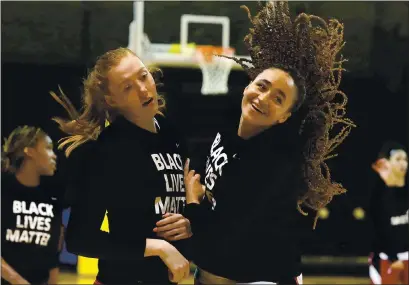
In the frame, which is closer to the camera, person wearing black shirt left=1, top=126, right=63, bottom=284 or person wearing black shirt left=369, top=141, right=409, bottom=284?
person wearing black shirt left=1, top=126, right=63, bottom=284

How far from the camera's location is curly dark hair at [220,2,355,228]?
2033 mm

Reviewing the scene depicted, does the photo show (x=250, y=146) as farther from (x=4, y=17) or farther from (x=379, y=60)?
(x=379, y=60)

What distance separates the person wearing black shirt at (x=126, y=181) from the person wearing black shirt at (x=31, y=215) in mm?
1031

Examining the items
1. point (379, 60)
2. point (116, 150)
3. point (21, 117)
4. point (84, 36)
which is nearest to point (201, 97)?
point (84, 36)

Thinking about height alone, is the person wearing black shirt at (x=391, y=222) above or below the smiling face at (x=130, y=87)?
below

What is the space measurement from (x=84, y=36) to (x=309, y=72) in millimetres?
2462

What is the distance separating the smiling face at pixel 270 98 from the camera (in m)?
1.97

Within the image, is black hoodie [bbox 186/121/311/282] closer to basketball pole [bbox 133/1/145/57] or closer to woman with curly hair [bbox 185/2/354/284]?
woman with curly hair [bbox 185/2/354/284]

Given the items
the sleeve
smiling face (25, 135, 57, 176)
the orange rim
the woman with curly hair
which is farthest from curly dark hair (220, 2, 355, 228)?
the orange rim

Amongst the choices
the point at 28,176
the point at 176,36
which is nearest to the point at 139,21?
the point at 176,36

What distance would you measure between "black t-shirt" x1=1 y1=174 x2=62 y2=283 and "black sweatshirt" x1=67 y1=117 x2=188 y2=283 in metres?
1.09

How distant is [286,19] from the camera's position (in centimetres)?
208

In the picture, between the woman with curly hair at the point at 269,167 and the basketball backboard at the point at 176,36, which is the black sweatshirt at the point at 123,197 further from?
the basketball backboard at the point at 176,36

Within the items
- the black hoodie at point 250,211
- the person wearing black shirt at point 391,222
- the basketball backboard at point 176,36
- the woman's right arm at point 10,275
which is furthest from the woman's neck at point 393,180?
the woman's right arm at point 10,275
